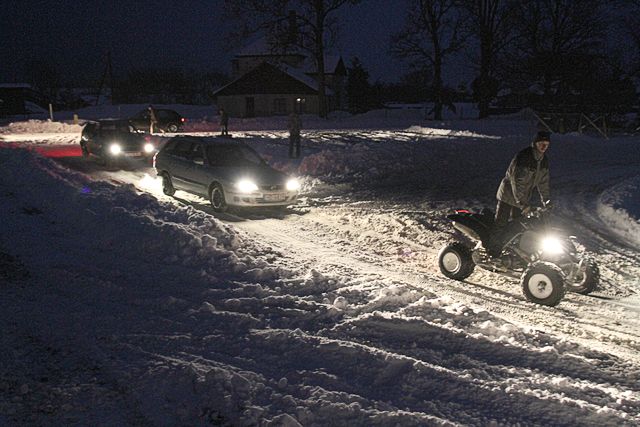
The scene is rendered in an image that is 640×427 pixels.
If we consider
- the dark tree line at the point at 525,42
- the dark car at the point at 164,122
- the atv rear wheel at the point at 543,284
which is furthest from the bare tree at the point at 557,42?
the atv rear wheel at the point at 543,284

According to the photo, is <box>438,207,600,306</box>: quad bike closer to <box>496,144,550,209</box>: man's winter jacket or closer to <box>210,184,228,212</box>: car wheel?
<box>496,144,550,209</box>: man's winter jacket

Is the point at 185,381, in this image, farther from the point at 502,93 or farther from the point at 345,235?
the point at 502,93

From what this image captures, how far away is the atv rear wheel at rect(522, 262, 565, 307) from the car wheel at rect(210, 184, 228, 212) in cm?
712

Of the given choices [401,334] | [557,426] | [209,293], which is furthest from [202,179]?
[557,426]

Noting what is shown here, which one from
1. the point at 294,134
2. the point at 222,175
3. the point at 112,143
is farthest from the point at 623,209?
the point at 112,143

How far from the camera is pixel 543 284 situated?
6.59 meters

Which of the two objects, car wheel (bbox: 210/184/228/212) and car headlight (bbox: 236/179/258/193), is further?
car wheel (bbox: 210/184/228/212)

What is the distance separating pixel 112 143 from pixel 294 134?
6.92 m

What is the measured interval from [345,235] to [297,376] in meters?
5.71

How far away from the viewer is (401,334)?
539 cm

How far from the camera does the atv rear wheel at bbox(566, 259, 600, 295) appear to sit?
691cm

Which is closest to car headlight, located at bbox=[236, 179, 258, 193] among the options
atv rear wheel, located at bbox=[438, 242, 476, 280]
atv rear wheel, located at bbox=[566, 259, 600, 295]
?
atv rear wheel, located at bbox=[438, 242, 476, 280]

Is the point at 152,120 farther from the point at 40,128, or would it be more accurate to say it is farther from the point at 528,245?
the point at 528,245

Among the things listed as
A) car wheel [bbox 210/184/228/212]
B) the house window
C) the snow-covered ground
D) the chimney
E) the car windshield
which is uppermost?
the chimney
